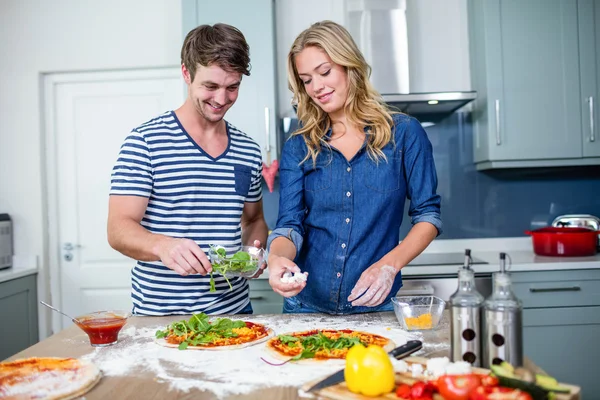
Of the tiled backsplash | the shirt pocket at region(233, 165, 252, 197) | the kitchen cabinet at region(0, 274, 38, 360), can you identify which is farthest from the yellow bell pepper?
the kitchen cabinet at region(0, 274, 38, 360)

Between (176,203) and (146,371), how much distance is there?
2.33 ft

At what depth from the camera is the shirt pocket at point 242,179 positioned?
2062 mm

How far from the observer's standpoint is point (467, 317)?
1.25 meters

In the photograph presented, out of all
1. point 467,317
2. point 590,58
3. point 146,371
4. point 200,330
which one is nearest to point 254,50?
point 590,58

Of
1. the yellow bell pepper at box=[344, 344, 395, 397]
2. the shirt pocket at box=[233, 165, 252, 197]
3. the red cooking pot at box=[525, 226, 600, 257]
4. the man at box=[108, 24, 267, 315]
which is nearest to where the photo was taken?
the yellow bell pepper at box=[344, 344, 395, 397]

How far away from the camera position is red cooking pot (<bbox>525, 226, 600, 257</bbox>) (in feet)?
10.7

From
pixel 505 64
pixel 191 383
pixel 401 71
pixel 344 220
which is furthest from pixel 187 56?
pixel 505 64

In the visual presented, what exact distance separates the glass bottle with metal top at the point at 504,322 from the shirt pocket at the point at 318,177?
0.87 metres

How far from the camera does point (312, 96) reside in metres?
2.01

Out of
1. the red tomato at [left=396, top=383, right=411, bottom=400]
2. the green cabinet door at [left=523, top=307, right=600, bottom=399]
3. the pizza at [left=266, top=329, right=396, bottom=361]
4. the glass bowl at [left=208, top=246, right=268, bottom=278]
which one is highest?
the glass bowl at [left=208, top=246, right=268, bottom=278]

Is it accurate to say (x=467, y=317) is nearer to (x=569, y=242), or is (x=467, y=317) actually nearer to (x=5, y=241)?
(x=569, y=242)

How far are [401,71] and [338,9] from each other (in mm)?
636

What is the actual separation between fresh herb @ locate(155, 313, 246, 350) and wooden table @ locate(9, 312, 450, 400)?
0.11 meters

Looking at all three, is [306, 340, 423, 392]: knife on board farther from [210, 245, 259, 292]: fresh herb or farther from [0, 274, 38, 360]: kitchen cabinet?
[0, 274, 38, 360]: kitchen cabinet
